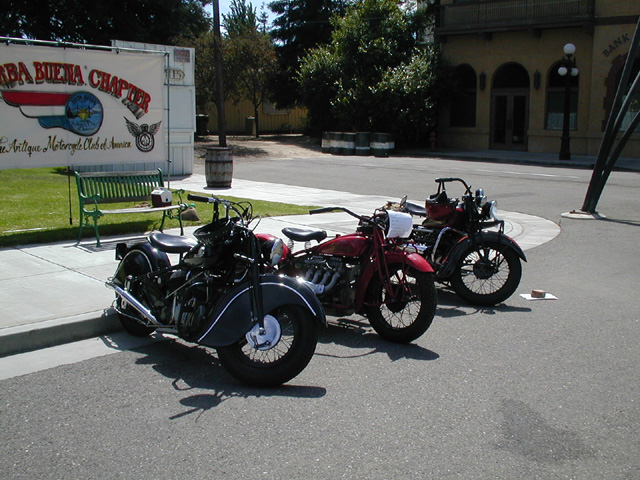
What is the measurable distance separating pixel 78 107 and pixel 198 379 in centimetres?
706

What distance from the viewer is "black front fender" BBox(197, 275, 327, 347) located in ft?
16.8

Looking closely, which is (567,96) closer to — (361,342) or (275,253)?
(361,342)

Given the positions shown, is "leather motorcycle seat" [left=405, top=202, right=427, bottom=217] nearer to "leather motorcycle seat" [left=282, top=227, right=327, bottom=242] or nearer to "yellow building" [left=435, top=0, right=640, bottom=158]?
"leather motorcycle seat" [left=282, top=227, right=327, bottom=242]

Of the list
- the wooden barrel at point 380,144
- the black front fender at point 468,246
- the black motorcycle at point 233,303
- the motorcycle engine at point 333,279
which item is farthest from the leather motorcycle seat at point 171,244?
the wooden barrel at point 380,144

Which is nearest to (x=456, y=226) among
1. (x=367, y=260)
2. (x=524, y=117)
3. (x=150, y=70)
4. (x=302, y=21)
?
(x=367, y=260)

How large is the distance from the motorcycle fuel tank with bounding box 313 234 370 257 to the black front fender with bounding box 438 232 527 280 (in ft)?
4.86

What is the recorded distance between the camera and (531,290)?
8281 millimetres

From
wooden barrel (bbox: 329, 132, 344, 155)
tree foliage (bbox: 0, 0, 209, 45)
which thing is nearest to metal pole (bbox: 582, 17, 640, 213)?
wooden barrel (bbox: 329, 132, 344, 155)

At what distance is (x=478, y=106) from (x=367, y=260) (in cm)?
2940

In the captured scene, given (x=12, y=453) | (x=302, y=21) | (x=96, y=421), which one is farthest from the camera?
(x=302, y=21)

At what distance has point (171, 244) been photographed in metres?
6.20

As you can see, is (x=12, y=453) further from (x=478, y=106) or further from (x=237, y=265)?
(x=478, y=106)

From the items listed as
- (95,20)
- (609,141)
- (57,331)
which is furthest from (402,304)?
(95,20)

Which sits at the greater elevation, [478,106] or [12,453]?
[478,106]
